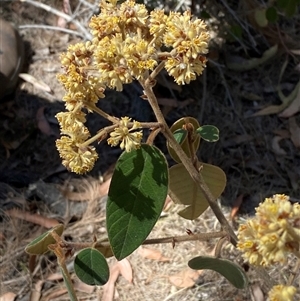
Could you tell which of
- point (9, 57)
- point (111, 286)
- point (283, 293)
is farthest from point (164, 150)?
point (283, 293)

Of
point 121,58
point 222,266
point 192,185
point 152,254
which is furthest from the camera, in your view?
point 152,254

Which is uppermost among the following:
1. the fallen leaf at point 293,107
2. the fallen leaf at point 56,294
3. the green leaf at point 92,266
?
the green leaf at point 92,266

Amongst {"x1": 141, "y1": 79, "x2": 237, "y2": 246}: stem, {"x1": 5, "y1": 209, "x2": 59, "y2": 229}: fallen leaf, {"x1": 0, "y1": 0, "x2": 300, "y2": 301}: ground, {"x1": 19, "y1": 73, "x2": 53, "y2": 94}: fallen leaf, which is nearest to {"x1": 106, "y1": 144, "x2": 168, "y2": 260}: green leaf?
{"x1": 141, "y1": 79, "x2": 237, "y2": 246}: stem

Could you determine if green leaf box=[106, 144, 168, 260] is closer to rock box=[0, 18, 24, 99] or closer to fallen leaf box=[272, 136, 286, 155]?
fallen leaf box=[272, 136, 286, 155]

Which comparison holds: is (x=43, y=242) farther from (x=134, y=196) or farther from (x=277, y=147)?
(x=277, y=147)

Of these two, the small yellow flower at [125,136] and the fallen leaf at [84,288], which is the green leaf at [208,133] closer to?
the small yellow flower at [125,136]

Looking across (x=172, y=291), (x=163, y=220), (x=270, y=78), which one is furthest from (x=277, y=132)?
(x=172, y=291)

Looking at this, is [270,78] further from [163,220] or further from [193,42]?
[193,42]

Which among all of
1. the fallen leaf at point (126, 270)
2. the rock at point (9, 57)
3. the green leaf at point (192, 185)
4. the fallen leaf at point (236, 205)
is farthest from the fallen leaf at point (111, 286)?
the rock at point (9, 57)
